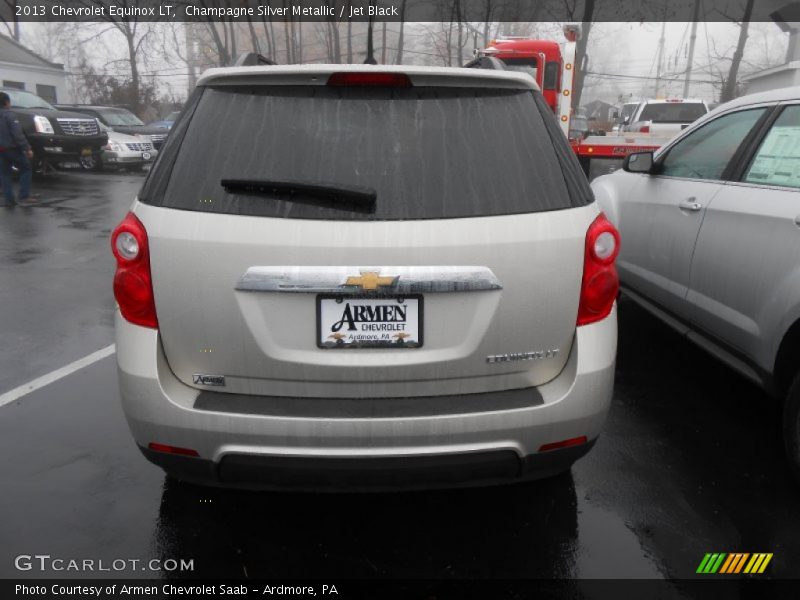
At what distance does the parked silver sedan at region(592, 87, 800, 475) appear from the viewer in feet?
10.5

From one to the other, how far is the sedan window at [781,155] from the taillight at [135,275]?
3.05 metres

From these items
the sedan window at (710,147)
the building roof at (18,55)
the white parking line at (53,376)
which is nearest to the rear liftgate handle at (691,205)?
the sedan window at (710,147)

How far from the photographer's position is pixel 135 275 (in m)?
2.28

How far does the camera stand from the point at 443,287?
2.18 meters

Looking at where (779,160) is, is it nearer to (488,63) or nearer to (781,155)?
(781,155)

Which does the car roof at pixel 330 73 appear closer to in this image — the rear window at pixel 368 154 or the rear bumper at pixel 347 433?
the rear window at pixel 368 154

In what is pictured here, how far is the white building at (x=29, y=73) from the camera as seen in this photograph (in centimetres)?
3406

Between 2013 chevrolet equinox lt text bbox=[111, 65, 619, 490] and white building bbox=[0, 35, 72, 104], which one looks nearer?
2013 chevrolet equinox lt text bbox=[111, 65, 619, 490]

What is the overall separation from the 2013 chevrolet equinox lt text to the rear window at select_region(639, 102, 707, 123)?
17312 millimetres

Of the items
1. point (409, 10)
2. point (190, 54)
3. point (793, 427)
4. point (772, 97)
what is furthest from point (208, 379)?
point (190, 54)

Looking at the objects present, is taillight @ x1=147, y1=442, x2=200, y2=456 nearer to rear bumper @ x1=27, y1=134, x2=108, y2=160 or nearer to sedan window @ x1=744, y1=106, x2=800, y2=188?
sedan window @ x1=744, y1=106, x2=800, y2=188

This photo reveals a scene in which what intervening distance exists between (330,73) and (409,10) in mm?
35368

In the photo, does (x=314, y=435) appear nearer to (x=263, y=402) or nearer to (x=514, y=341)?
(x=263, y=402)

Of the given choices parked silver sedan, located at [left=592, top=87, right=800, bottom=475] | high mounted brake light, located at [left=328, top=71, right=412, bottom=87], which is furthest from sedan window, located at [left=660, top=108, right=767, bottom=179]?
high mounted brake light, located at [left=328, top=71, right=412, bottom=87]
